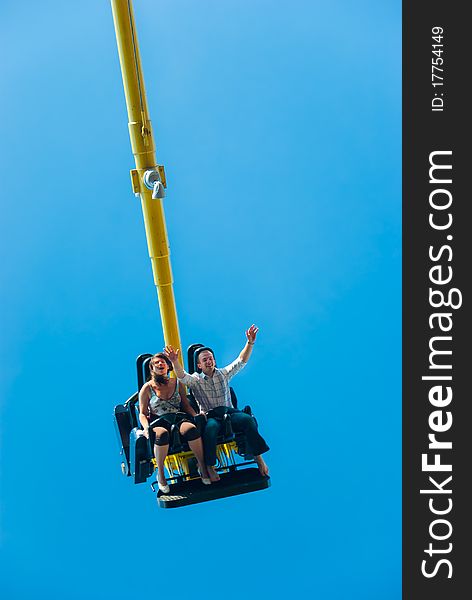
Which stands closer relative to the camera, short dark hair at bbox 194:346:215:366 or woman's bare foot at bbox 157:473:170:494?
woman's bare foot at bbox 157:473:170:494

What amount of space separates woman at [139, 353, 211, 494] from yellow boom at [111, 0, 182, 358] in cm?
53

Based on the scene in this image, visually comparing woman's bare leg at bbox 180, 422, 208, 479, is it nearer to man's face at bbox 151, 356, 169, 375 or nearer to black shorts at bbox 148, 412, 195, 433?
black shorts at bbox 148, 412, 195, 433

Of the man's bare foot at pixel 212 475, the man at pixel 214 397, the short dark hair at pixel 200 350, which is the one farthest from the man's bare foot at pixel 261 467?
the short dark hair at pixel 200 350

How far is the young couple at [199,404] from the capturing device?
6.32m

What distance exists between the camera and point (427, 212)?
7648 millimetres

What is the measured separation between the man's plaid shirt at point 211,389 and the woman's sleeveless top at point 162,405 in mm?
156

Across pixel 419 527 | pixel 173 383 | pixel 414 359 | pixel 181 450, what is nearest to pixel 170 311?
pixel 173 383

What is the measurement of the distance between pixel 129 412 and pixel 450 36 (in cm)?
366

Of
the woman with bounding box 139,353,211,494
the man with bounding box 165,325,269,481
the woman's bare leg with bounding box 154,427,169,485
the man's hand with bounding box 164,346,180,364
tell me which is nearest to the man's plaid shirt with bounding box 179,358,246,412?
the man with bounding box 165,325,269,481

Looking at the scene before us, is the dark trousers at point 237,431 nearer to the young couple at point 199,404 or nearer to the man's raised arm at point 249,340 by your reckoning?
the young couple at point 199,404

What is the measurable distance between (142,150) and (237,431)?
189cm

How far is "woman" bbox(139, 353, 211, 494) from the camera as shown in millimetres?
6293

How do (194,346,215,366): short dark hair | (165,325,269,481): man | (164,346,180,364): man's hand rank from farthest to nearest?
1. (194,346,215,366): short dark hair
2. (165,325,269,481): man
3. (164,346,180,364): man's hand

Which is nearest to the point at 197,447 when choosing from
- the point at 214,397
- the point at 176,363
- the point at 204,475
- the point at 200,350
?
the point at 204,475
